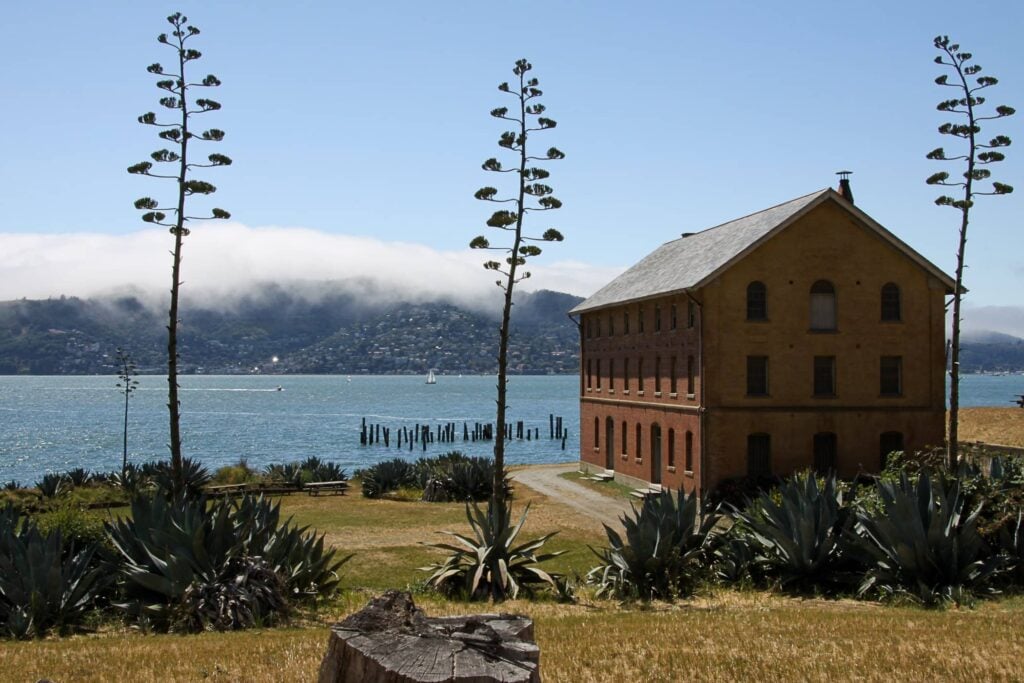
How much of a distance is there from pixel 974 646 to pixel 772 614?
367cm

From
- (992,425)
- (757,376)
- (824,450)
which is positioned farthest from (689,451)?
(992,425)

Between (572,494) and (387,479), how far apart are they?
832cm

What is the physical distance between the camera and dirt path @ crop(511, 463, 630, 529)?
3778 centimetres

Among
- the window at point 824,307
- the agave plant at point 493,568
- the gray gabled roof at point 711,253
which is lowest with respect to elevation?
the agave plant at point 493,568

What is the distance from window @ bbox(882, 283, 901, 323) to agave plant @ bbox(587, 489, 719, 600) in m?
24.9

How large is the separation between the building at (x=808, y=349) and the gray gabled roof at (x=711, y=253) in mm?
94

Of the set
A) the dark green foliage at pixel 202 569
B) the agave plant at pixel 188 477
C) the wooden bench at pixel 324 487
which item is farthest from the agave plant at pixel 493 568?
the wooden bench at pixel 324 487

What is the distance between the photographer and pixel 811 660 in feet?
35.1

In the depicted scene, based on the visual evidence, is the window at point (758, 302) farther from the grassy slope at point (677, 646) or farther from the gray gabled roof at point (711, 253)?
the grassy slope at point (677, 646)

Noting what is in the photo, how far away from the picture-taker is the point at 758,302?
1571 inches

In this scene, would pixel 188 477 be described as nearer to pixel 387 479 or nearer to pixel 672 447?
pixel 387 479

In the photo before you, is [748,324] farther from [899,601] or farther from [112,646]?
[112,646]

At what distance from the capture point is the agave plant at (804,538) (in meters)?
17.6

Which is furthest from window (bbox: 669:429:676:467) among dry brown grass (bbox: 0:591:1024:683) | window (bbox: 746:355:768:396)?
dry brown grass (bbox: 0:591:1024:683)
